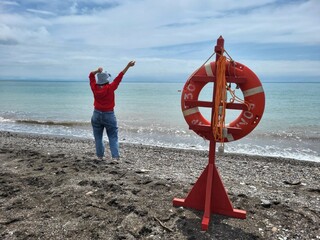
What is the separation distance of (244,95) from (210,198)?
140 cm

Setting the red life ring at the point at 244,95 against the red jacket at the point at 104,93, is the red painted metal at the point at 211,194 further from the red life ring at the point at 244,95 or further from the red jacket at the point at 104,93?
the red jacket at the point at 104,93

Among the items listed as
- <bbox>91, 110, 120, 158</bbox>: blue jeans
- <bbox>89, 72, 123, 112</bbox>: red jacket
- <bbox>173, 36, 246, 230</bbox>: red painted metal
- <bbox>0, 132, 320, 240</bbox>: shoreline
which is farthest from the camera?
<bbox>91, 110, 120, 158</bbox>: blue jeans

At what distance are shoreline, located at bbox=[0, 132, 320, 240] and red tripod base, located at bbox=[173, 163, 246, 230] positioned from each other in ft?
0.31

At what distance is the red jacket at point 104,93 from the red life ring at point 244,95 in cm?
220

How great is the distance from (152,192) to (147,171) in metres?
1.37

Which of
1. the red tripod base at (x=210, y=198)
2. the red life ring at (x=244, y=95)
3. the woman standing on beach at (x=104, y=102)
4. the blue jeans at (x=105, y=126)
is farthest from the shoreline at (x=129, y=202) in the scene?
the red life ring at (x=244, y=95)

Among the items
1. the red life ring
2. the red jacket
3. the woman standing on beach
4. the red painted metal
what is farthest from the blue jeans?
the red painted metal

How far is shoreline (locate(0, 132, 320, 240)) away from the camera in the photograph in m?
3.50

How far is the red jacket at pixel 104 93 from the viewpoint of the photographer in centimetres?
595

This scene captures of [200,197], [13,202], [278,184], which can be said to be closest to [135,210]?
[200,197]

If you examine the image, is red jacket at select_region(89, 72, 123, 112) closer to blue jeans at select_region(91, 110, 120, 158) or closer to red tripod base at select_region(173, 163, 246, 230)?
blue jeans at select_region(91, 110, 120, 158)

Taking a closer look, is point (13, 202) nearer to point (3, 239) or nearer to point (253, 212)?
point (3, 239)

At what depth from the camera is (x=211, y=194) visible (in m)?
4.03

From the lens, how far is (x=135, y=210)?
390 cm
